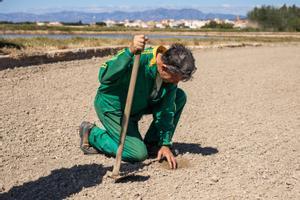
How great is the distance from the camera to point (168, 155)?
508 cm

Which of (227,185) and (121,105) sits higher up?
(121,105)

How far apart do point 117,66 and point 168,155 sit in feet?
3.39

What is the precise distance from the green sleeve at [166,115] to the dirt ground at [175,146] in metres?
0.25

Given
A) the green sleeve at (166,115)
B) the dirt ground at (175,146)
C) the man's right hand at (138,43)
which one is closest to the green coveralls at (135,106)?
the green sleeve at (166,115)

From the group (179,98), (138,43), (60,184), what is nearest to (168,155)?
(179,98)

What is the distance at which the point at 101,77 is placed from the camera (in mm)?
4738

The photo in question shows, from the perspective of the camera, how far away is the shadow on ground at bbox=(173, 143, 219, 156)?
5.64 metres

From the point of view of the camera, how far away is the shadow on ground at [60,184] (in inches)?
165

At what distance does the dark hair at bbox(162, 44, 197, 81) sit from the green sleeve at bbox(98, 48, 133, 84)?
1.00 ft

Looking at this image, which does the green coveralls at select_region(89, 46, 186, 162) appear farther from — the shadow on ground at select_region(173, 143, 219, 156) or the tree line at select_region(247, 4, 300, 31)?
the tree line at select_region(247, 4, 300, 31)

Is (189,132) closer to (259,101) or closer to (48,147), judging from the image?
(48,147)

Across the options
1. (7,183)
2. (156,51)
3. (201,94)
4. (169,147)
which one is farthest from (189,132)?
(201,94)

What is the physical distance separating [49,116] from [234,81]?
6.07 m

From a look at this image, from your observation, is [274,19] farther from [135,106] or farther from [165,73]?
[165,73]
